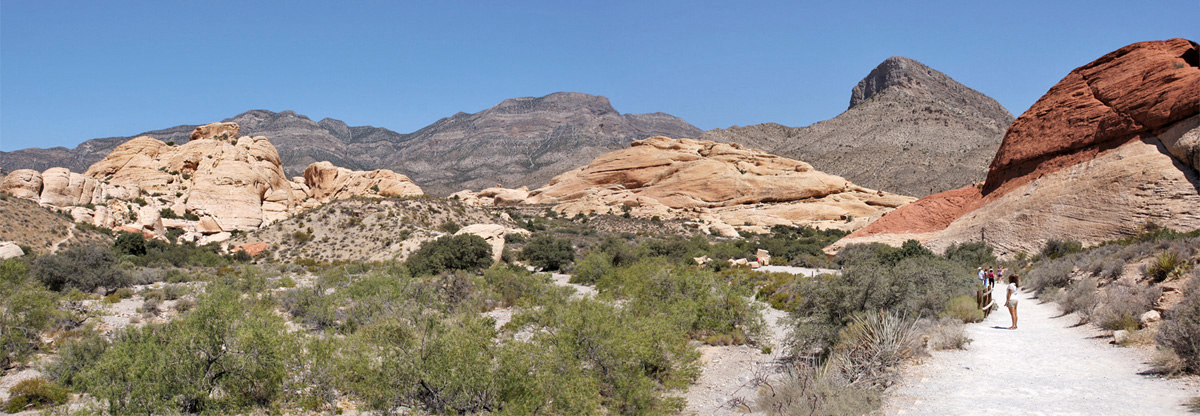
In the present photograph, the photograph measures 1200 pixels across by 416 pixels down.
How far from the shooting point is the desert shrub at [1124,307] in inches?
368

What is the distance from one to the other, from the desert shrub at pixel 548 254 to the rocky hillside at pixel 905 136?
37.6 meters

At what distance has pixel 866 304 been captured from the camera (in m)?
10.1

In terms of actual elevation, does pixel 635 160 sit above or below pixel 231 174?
above

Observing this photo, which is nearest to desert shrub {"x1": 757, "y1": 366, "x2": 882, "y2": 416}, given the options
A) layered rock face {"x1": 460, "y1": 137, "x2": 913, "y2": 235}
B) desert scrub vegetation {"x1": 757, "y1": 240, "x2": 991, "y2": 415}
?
desert scrub vegetation {"x1": 757, "y1": 240, "x2": 991, "y2": 415}

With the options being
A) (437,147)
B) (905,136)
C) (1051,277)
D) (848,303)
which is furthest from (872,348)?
(437,147)

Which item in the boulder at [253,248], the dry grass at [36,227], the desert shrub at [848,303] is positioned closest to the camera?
the desert shrub at [848,303]

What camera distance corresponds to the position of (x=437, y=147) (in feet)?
503

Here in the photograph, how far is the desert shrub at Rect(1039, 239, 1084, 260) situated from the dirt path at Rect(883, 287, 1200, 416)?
11.5m

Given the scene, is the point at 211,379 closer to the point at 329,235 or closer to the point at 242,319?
the point at 242,319

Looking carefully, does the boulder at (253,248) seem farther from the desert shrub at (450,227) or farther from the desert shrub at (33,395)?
the desert shrub at (33,395)

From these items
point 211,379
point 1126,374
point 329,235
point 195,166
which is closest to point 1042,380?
point 1126,374

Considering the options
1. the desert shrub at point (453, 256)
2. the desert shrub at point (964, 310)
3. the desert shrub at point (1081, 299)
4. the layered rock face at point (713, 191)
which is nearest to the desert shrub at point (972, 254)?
the desert shrub at point (1081, 299)

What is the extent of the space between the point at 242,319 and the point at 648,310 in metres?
7.36

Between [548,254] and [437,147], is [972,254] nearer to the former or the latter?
[548,254]
